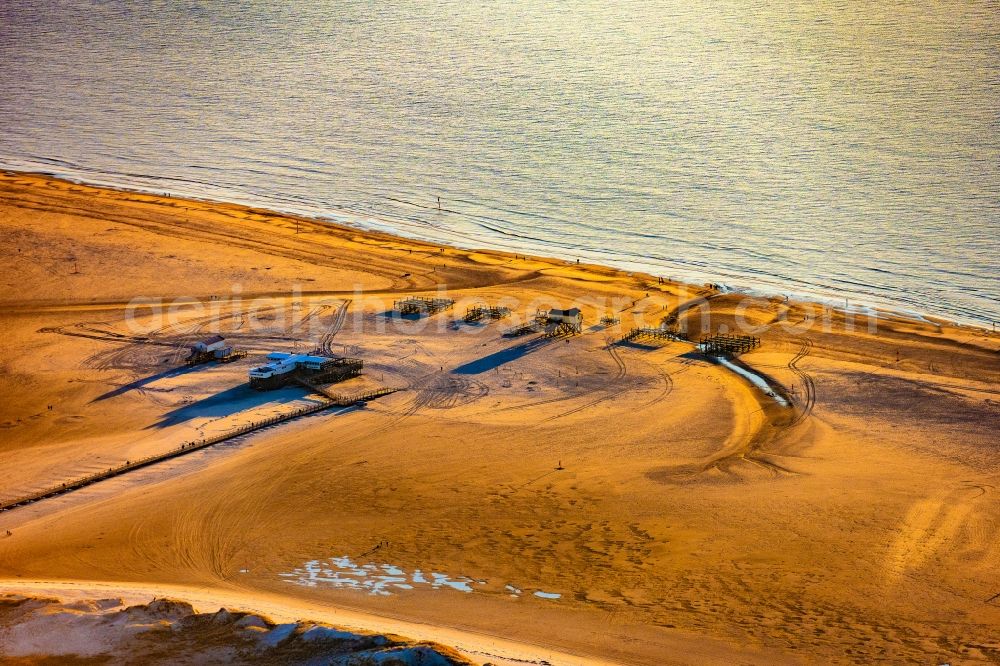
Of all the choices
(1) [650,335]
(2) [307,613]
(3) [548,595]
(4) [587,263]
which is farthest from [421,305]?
(2) [307,613]

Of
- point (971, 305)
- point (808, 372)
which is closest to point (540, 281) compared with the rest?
point (808, 372)

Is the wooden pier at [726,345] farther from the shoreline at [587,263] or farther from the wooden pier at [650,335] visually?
the shoreline at [587,263]

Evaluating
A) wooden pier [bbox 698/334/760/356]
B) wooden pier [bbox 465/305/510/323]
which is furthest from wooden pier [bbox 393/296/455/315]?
wooden pier [bbox 698/334/760/356]

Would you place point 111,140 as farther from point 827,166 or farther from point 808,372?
point 808,372

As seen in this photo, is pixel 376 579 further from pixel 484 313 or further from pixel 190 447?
pixel 484 313

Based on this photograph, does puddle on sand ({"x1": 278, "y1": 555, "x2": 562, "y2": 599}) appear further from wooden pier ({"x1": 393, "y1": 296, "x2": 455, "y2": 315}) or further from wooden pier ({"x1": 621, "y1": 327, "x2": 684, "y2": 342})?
wooden pier ({"x1": 393, "y1": 296, "x2": 455, "y2": 315})
